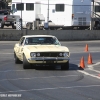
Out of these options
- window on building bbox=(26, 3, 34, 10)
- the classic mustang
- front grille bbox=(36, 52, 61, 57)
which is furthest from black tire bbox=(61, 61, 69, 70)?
window on building bbox=(26, 3, 34, 10)

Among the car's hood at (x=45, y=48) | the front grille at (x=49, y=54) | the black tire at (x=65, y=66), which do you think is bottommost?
the black tire at (x=65, y=66)

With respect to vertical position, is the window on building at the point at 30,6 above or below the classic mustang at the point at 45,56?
above

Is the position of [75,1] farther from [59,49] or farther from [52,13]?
[59,49]

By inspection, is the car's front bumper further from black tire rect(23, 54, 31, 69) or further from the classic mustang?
black tire rect(23, 54, 31, 69)

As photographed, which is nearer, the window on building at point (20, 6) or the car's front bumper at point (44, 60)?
the car's front bumper at point (44, 60)

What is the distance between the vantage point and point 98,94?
37.8ft

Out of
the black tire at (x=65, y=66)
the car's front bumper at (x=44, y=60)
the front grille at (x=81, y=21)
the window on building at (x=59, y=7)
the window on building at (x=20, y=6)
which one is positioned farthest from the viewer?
the window on building at (x=20, y=6)

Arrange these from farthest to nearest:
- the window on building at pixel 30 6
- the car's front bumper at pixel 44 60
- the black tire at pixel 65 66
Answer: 1. the window on building at pixel 30 6
2. the black tire at pixel 65 66
3. the car's front bumper at pixel 44 60

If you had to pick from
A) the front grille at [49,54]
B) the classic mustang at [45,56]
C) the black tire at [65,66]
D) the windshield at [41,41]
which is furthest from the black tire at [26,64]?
the windshield at [41,41]

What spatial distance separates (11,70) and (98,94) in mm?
6693

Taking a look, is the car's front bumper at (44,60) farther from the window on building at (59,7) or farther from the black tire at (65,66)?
the window on building at (59,7)

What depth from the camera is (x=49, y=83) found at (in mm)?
13711

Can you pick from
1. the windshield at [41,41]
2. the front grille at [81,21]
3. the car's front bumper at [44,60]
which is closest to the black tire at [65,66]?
the car's front bumper at [44,60]

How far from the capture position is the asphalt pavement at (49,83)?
1127 cm
